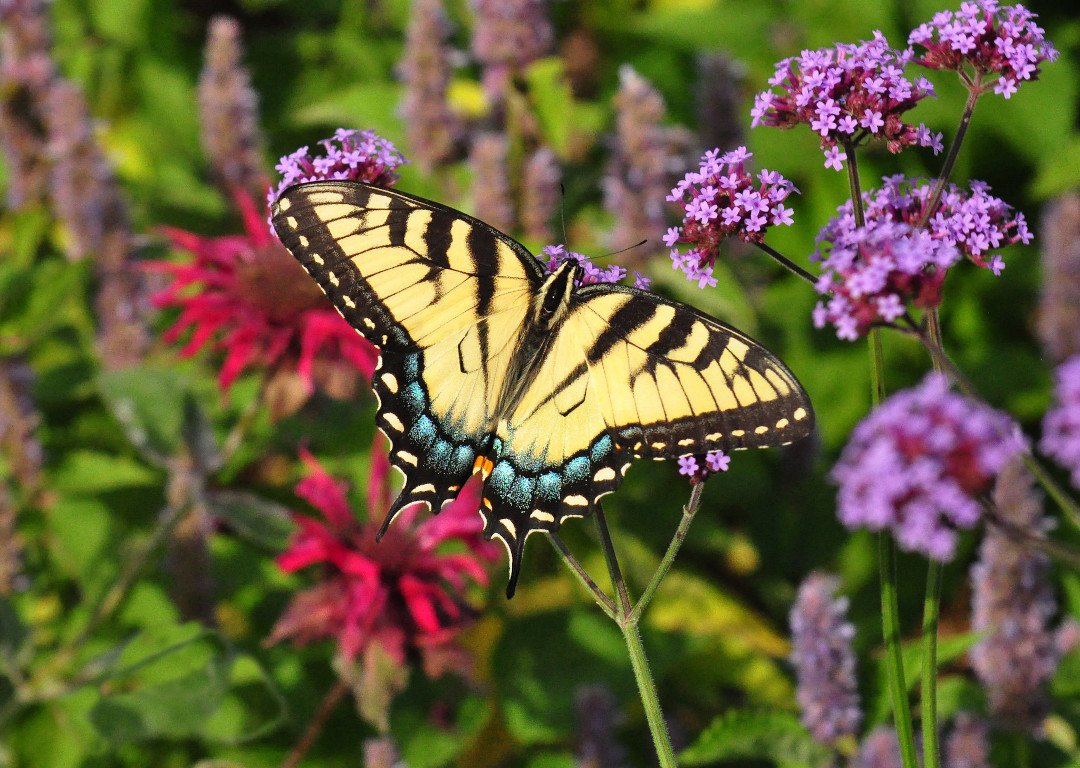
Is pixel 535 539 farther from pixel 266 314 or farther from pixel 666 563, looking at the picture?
pixel 666 563

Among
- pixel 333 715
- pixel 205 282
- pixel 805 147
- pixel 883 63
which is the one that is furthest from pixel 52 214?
pixel 883 63

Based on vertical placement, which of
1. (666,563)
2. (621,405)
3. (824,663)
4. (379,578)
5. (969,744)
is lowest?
(969,744)

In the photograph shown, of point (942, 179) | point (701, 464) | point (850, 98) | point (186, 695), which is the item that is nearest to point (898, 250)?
point (942, 179)

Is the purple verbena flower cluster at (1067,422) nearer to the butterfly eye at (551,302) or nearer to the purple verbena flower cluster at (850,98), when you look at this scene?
the purple verbena flower cluster at (850,98)

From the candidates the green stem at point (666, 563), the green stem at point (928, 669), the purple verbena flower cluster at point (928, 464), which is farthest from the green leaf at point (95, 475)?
the purple verbena flower cluster at point (928, 464)

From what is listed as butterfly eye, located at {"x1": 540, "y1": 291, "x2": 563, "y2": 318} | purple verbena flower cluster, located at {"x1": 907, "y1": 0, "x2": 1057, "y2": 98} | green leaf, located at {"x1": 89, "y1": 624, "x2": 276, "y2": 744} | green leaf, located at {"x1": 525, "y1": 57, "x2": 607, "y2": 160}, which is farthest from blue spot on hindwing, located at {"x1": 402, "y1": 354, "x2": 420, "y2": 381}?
green leaf, located at {"x1": 525, "y1": 57, "x2": 607, "y2": 160}

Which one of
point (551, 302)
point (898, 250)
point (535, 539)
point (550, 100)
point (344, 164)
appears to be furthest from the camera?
point (550, 100)
